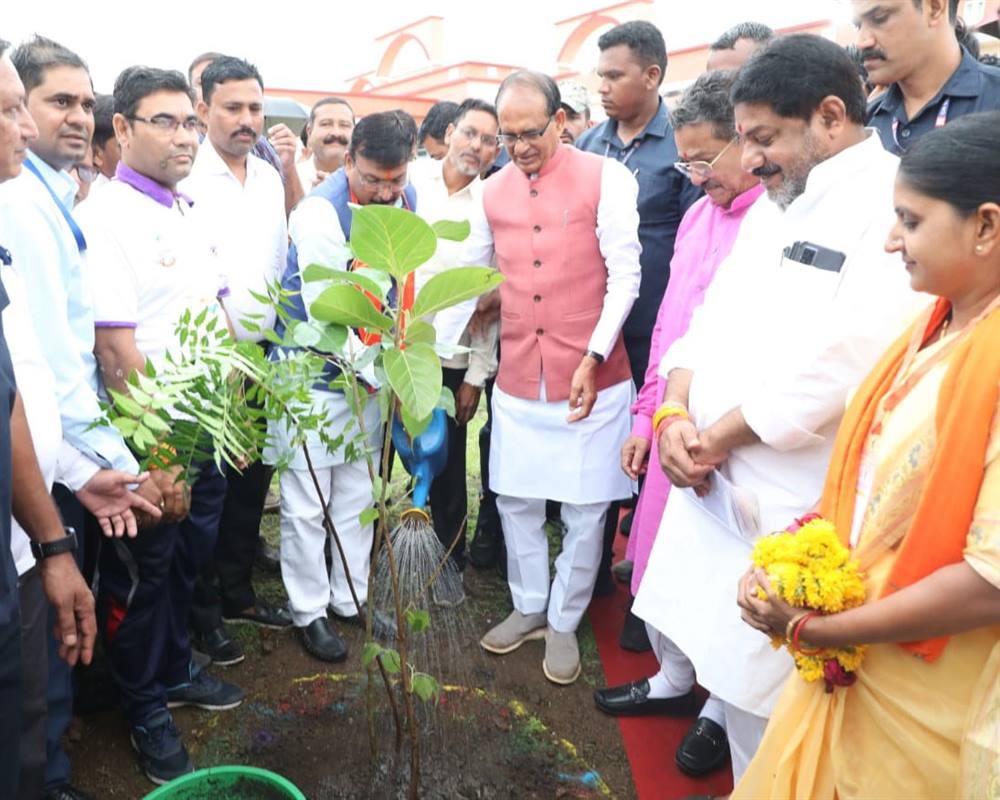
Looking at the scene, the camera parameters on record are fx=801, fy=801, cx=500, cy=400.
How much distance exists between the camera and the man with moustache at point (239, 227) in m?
3.40

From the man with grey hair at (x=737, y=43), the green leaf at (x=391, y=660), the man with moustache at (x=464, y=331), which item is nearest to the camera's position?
the green leaf at (x=391, y=660)

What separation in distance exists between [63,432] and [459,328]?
5.65ft

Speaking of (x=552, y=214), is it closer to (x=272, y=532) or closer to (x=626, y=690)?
(x=626, y=690)

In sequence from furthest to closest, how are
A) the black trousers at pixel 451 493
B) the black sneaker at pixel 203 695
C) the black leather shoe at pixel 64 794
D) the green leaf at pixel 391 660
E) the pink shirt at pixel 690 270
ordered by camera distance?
the black trousers at pixel 451 493, the black sneaker at pixel 203 695, the pink shirt at pixel 690 270, the black leather shoe at pixel 64 794, the green leaf at pixel 391 660

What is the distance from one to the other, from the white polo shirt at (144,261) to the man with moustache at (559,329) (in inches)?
43.5

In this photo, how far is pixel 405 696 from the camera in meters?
2.07

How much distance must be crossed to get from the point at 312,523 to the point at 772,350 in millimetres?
2048

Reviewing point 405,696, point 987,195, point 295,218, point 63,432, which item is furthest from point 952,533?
point 295,218

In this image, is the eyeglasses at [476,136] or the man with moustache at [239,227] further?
the eyeglasses at [476,136]

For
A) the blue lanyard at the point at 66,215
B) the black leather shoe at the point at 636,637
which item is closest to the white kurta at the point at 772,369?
the black leather shoe at the point at 636,637

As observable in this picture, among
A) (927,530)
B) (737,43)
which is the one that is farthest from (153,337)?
(737,43)

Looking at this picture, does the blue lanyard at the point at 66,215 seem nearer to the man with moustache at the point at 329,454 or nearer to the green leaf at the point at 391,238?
the man with moustache at the point at 329,454

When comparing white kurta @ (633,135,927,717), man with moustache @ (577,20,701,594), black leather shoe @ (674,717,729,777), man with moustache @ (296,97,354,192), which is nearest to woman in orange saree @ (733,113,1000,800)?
white kurta @ (633,135,927,717)

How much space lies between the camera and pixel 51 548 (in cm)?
191
